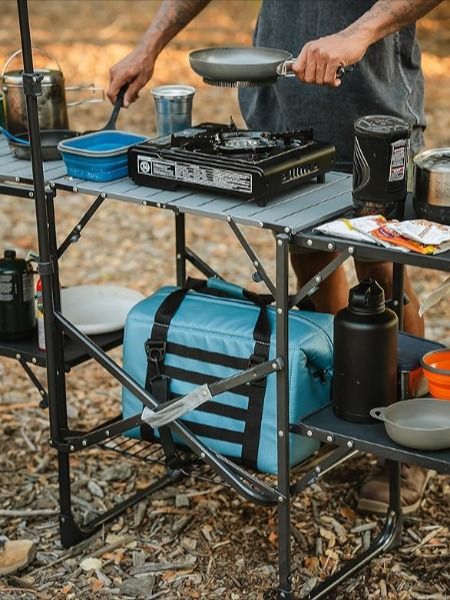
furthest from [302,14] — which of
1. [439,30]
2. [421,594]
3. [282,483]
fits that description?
[439,30]

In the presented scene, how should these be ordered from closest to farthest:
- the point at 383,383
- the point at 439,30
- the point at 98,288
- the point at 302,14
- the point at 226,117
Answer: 1. the point at 383,383
2. the point at 302,14
3. the point at 98,288
4. the point at 226,117
5. the point at 439,30

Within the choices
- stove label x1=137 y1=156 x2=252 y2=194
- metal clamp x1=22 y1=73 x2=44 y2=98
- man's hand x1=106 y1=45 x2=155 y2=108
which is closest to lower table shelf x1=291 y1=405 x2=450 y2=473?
stove label x1=137 y1=156 x2=252 y2=194

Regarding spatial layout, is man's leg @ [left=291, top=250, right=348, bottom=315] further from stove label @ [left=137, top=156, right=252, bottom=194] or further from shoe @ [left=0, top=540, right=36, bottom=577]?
shoe @ [left=0, top=540, right=36, bottom=577]

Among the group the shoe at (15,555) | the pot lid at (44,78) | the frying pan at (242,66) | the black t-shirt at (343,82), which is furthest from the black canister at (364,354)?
the pot lid at (44,78)

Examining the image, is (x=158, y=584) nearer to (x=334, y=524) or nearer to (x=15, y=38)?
(x=334, y=524)

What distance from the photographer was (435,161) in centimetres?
264

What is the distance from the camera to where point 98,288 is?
3750 millimetres

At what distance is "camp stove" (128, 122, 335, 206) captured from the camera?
9.14ft

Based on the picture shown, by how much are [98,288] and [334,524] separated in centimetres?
110

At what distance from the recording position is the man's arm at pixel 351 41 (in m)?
2.77

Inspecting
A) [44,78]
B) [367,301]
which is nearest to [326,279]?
[367,301]

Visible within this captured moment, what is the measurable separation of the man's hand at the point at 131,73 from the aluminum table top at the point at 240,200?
0.43m

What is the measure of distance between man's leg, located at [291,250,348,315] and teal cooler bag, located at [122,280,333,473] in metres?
0.50

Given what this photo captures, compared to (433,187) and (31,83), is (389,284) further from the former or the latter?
(31,83)
